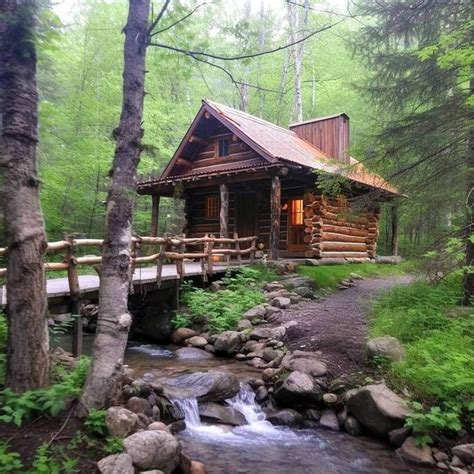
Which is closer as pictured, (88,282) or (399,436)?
(399,436)

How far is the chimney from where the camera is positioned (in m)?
18.4

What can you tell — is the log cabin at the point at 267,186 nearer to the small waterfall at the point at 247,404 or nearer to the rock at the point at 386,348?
the rock at the point at 386,348

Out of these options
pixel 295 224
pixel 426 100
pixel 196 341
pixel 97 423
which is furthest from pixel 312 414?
pixel 295 224

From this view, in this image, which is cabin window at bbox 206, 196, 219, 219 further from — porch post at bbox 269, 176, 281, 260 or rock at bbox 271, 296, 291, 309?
rock at bbox 271, 296, 291, 309

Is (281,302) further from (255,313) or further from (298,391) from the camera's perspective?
(298,391)

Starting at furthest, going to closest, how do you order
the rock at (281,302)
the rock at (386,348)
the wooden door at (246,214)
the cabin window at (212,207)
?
the cabin window at (212,207) → the wooden door at (246,214) → the rock at (281,302) → the rock at (386,348)

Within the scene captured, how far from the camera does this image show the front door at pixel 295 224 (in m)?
15.7

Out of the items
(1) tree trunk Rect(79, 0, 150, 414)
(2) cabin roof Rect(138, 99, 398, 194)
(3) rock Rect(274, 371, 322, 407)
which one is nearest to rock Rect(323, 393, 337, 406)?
(3) rock Rect(274, 371, 322, 407)

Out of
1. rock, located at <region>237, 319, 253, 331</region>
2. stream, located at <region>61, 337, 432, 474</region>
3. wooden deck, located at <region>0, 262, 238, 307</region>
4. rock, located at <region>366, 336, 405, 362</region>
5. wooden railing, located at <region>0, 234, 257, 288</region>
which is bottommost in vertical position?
stream, located at <region>61, 337, 432, 474</region>

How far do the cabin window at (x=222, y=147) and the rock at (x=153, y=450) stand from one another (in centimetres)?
1334

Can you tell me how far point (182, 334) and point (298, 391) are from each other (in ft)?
14.9

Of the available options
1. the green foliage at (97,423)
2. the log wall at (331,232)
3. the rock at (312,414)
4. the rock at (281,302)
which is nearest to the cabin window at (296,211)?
the log wall at (331,232)

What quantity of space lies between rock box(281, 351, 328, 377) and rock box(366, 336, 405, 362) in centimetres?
82

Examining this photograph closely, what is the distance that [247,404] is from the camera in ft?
20.8
